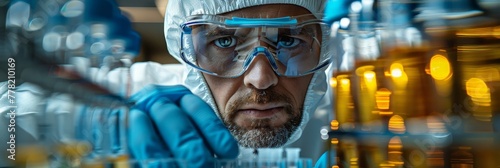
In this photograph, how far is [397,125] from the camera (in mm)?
654

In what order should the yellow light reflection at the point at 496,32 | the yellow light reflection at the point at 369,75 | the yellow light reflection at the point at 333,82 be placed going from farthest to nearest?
the yellow light reflection at the point at 333,82 → the yellow light reflection at the point at 369,75 → the yellow light reflection at the point at 496,32

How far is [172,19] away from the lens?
0.92 metres

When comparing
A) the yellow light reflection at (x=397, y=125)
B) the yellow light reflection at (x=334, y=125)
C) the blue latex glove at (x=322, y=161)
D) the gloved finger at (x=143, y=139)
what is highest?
the yellow light reflection at (x=397, y=125)

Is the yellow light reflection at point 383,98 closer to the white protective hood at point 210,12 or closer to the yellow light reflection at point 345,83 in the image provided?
the yellow light reflection at point 345,83

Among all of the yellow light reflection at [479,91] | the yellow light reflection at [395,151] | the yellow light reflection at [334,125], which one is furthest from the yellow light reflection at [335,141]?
the yellow light reflection at [479,91]

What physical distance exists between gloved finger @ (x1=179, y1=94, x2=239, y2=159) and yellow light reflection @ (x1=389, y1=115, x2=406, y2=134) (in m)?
0.33

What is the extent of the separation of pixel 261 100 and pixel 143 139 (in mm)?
197

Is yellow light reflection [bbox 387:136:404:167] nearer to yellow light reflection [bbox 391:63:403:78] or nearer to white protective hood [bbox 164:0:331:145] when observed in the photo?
yellow light reflection [bbox 391:63:403:78]

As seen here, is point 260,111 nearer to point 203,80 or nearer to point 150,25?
point 203,80

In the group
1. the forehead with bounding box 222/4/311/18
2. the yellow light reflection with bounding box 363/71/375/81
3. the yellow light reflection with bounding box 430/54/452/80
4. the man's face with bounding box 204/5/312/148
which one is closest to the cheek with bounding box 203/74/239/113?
the man's face with bounding box 204/5/312/148

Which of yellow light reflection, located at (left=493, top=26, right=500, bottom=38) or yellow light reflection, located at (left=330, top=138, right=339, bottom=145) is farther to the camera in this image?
yellow light reflection, located at (left=330, top=138, right=339, bottom=145)

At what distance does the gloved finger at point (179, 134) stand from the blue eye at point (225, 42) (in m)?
0.13

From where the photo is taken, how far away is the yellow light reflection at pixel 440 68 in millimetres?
609

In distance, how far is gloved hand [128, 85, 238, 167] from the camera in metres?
0.90
